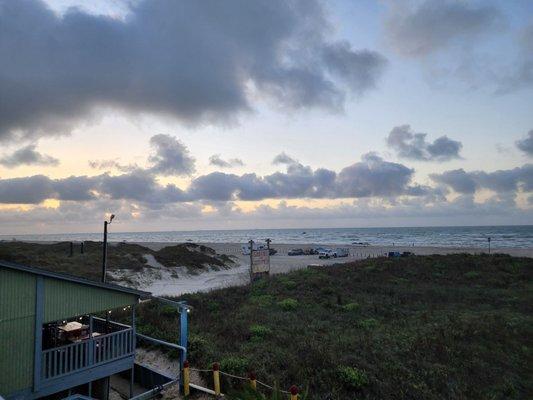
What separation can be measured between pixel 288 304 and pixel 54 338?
1403cm

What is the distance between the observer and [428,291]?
2848 cm

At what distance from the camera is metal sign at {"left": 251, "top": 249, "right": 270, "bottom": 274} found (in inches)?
1371

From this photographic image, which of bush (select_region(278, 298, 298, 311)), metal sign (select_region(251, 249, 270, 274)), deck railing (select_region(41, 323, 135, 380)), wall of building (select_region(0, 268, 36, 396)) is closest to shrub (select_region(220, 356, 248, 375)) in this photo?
deck railing (select_region(41, 323, 135, 380))

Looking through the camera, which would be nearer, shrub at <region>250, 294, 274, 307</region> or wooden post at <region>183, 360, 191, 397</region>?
wooden post at <region>183, 360, 191, 397</region>

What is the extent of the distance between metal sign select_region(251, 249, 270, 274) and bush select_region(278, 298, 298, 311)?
10.3m

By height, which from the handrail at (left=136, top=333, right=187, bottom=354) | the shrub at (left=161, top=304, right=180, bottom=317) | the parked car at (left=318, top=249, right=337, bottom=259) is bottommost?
the parked car at (left=318, top=249, right=337, bottom=259)

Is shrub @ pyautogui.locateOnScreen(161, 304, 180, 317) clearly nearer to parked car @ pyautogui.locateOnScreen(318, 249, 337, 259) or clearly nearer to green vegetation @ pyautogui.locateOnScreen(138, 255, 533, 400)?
green vegetation @ pyautogui.locateOnScreen(138, 255, 533, 400)

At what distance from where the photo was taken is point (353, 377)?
12836 millimetres

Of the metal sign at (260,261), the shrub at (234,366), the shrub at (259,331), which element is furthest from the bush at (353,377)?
the metal sign at (260,261)

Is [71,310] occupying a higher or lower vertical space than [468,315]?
higher

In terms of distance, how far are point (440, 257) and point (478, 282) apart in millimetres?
10831

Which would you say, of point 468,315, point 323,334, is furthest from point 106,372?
point 468,315

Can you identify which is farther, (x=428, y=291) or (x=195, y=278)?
(x=195, y=278)

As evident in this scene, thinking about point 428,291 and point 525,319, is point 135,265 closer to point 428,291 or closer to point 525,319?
point 428,291
